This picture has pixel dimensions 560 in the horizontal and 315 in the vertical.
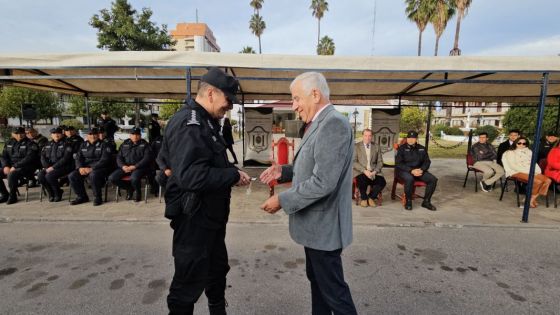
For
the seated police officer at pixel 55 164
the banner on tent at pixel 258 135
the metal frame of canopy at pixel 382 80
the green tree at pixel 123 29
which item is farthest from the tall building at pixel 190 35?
the seated police officer at pixel 55 164

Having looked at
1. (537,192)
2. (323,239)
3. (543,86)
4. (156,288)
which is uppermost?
(543,86)

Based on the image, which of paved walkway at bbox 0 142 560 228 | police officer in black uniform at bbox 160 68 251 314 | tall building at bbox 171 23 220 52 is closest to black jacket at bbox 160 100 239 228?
police officer in black uniform at bbox 160 68 251 314

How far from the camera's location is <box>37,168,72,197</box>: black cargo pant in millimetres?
5594

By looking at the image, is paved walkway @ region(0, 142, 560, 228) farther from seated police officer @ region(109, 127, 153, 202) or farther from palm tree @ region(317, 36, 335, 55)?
palm tree @ region(317, 36, 335, 55)

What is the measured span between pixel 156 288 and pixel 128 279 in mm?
391

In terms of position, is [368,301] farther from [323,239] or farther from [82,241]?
[82,241]

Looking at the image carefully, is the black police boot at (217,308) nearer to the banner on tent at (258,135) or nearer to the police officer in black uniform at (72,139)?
the police officer in black uniform at (72,139)

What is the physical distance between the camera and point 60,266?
3223 millimetres

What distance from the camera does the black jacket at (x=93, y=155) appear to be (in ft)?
18.8

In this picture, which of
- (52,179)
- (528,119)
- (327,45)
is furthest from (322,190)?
(327,45)

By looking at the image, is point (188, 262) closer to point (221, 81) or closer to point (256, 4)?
point (221, 81)

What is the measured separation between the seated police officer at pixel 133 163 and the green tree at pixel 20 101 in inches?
938

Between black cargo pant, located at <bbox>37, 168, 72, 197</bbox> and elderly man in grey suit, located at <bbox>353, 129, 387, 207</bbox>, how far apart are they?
5.94 metres

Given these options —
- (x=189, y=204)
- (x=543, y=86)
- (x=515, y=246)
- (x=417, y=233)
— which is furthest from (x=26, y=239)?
(x=543, y=86)
